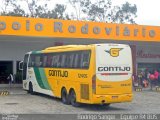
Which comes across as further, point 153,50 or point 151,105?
point 153,50

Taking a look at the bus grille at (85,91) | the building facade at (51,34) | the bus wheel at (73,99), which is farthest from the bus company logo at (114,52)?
the building facade at (51,34)

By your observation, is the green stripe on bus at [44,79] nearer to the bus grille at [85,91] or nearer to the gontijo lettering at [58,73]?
the gontijo lettering at [58,73]

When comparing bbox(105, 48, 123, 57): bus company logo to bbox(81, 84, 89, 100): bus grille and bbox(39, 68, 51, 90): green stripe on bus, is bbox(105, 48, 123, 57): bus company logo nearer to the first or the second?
bbox(81, 84, 89, 100): bus grille

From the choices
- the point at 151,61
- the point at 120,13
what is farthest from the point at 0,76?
the point at 120,13

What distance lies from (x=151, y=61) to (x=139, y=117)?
24289 millimetres

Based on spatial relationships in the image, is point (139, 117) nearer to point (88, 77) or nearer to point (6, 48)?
point (88, 77)

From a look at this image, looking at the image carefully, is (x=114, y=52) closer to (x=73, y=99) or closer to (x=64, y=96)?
(x=73, y=99)

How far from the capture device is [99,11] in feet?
219

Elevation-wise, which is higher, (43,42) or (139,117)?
(43,42)

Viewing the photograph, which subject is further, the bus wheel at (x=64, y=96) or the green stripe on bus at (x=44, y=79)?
the green stripe on bus at (x=44, y=79)

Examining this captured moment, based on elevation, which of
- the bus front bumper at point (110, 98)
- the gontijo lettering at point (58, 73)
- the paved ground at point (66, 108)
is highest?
the gontijo lettering at point (58, 73)

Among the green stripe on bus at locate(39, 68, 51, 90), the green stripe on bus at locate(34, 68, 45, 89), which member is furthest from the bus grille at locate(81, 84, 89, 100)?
the green stripe on bus at locate(34, 68, 45, 89)

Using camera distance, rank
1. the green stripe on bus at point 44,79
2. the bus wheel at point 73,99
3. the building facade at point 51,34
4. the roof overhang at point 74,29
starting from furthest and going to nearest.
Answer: the building facade at point 51,34
the roof overhang at point 74,29
the green stripe on bus at point 44,79
the bus wheel at point 73,99

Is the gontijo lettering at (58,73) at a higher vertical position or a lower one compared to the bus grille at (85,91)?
higher
